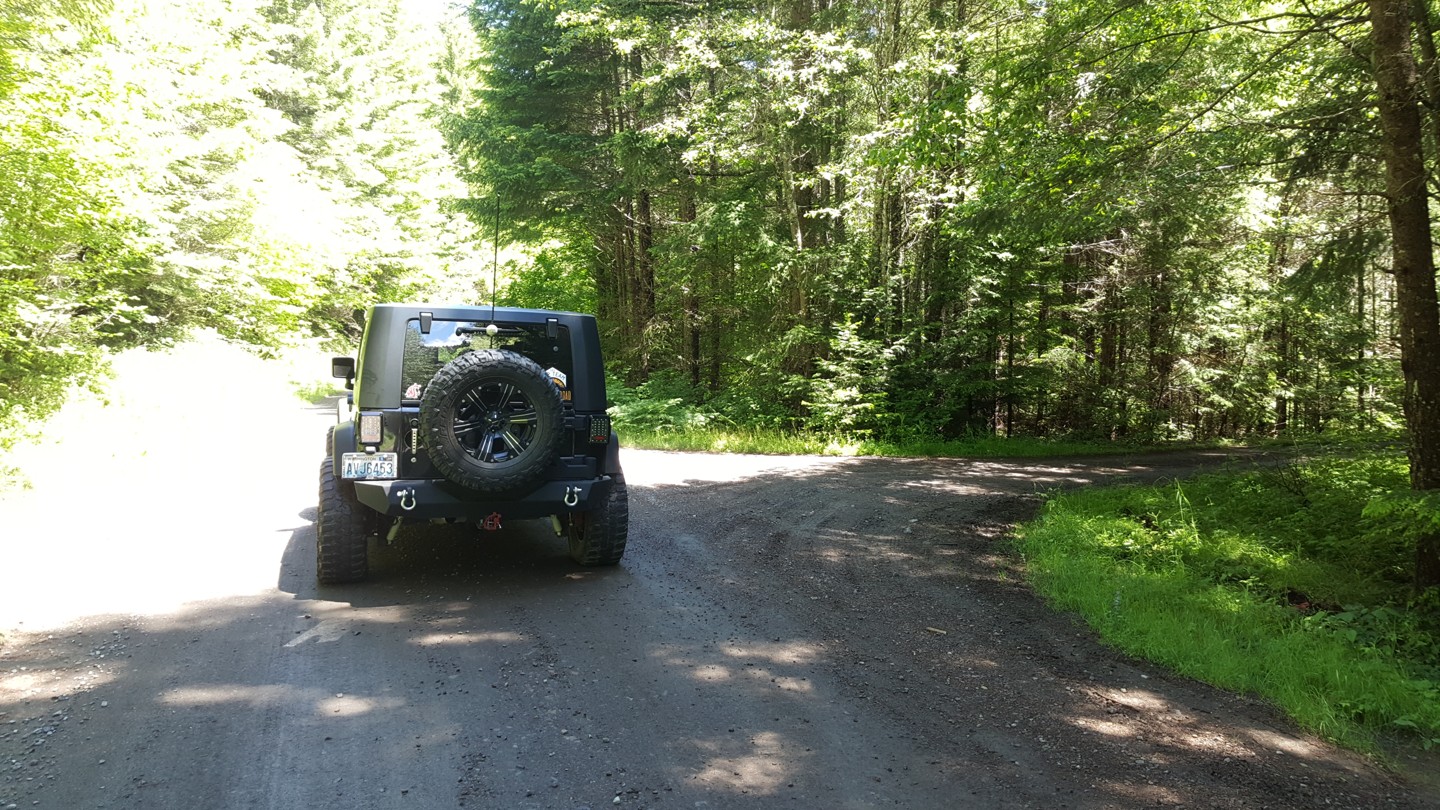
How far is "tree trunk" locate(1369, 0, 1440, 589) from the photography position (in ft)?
18.8

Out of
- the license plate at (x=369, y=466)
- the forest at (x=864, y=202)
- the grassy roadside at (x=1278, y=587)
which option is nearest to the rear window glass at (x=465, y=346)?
the license plate at (x=369, y=466)

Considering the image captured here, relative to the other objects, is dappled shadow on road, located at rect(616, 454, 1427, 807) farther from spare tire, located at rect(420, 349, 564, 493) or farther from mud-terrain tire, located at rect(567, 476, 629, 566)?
spare tire, located at rect(420, 349, 564, 493)

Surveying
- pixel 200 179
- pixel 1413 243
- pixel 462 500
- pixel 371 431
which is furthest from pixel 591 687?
pixel 200 179

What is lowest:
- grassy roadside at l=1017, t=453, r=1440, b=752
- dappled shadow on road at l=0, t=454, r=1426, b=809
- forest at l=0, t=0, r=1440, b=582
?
dappled shadow on road at l=0, t=454, r=1426, b=809

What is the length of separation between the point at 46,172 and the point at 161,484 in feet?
13.9

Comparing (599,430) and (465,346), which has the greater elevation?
(465,346)

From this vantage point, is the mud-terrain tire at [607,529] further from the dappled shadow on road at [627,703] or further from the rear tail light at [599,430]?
the rear tail light at [599,430]

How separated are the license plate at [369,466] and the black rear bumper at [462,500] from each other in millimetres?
55

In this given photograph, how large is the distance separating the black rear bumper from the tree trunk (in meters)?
6.02

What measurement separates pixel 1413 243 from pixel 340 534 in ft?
26.4

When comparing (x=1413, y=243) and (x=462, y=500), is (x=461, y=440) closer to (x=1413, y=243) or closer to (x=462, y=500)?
(x=462, y=500)

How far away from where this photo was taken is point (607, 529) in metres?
6.21

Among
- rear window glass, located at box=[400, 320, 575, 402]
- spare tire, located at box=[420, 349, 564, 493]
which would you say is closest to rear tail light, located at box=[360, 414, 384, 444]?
rear window glass, located at box=[400, 320, 575, 402]

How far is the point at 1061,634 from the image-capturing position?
513cm
